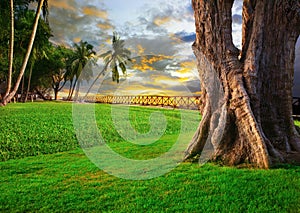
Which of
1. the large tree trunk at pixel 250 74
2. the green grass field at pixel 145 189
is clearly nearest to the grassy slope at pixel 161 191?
the green grass field at pixel 145 189

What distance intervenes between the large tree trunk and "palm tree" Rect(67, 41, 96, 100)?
4001 cm

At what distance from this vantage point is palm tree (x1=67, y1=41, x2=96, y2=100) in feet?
146

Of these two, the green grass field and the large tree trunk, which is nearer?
the green grass field

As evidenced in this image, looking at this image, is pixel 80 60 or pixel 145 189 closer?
pixel 145 189

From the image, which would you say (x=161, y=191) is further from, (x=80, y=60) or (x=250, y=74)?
(x=80, y=60)

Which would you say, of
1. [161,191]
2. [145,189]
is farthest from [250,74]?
[145,189]

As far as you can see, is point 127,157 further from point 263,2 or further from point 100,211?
point 263,2

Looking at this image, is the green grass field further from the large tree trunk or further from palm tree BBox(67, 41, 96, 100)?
palm tree BBox(67, 41, 96, 100)

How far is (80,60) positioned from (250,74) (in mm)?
42724

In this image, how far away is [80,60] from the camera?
45.7 meters

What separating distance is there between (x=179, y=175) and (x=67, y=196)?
196 centimetres

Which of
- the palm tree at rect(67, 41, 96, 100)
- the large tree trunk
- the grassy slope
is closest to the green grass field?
the grassy slope

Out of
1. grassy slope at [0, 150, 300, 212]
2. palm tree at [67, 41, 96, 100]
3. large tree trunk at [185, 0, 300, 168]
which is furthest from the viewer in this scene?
palm tree at [67, 41, 96, 100]

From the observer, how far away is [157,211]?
138 inches
